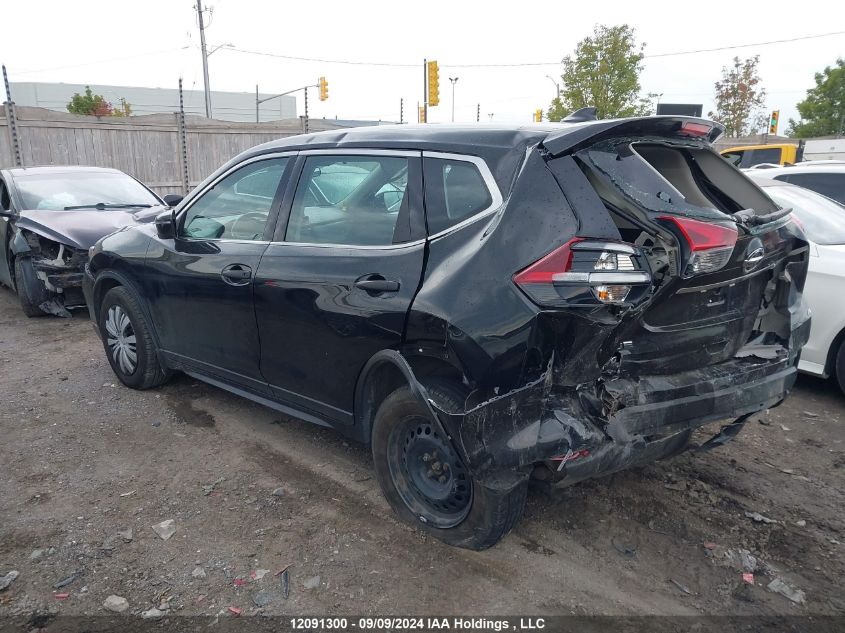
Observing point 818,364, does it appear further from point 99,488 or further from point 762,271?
point 99,488

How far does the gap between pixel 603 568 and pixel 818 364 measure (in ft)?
9.97

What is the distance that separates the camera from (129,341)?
505 cm

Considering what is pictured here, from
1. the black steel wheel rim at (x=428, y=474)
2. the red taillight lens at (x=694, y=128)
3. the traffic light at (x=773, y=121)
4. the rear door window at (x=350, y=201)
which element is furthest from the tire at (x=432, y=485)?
the traffic light at (x=773, y=121)

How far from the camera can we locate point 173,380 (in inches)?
211

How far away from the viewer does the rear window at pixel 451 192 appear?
9.75 ft

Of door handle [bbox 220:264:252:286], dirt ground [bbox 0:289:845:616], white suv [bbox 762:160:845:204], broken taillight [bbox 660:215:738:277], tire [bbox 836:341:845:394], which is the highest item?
white suv [bbox 762:160:845:204]

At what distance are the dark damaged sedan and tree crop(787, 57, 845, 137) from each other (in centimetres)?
4398

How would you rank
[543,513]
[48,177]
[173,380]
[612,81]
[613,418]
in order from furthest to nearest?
[612,81] → [48,177] → [173,380] → [543,513] → [613,418]

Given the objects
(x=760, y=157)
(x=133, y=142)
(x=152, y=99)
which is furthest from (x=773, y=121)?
(x=152, y=99)

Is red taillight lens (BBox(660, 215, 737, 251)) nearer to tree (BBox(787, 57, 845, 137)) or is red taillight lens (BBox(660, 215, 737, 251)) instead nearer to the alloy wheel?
the alloy wheel

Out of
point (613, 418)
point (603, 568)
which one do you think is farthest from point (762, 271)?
point (603, 568)

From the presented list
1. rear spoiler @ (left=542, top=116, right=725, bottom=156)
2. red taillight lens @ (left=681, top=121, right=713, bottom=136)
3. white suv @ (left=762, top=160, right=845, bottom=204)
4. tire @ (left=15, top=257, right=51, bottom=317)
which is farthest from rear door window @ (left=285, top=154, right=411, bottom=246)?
tire @ (left=15, top=257, right=51, bottom=317)

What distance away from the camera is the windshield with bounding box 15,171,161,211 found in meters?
8.02

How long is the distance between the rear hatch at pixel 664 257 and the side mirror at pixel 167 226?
2.80 m
